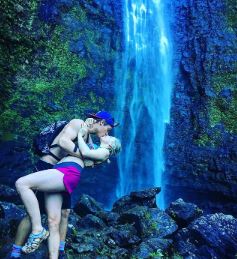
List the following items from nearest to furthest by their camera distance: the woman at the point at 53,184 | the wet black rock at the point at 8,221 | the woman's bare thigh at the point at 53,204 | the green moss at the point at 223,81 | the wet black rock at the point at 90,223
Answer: the woman at the point at 53,184
the woman's bare thigh at the point at 53,204
the wet black rock at the point at 8,221
the wet black rock at the point at 90,223
the green moss at the point at 223,81

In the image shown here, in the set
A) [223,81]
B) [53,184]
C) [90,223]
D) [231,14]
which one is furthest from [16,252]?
[231,14]

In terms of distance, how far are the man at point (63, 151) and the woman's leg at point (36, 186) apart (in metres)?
0.25

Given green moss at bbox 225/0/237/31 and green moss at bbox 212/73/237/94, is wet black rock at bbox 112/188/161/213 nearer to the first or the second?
green moss at bbox 212/73/237/94

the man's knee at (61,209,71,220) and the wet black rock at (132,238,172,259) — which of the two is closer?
the man's knee at (61,209,71,220)

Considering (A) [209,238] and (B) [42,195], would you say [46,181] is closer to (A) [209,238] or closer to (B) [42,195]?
(B) [42,195]

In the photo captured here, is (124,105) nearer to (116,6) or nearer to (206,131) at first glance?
(206,131)

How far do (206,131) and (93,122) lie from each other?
36.0ft

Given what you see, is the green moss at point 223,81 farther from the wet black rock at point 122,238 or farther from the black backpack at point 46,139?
the black backpack at point 46,139

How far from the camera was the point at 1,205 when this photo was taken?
6.92m

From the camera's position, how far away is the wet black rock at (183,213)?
8.33m

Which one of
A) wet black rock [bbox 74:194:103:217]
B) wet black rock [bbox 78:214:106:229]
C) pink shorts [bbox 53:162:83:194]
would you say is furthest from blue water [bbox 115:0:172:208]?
pink shorts [bbox 53:162:83:194]

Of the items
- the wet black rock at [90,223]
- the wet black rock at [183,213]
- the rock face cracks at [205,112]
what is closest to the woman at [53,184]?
Answer: the wet black rock at [90,223]

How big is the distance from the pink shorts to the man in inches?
6.7

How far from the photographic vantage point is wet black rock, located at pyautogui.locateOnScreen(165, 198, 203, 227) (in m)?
8.33
